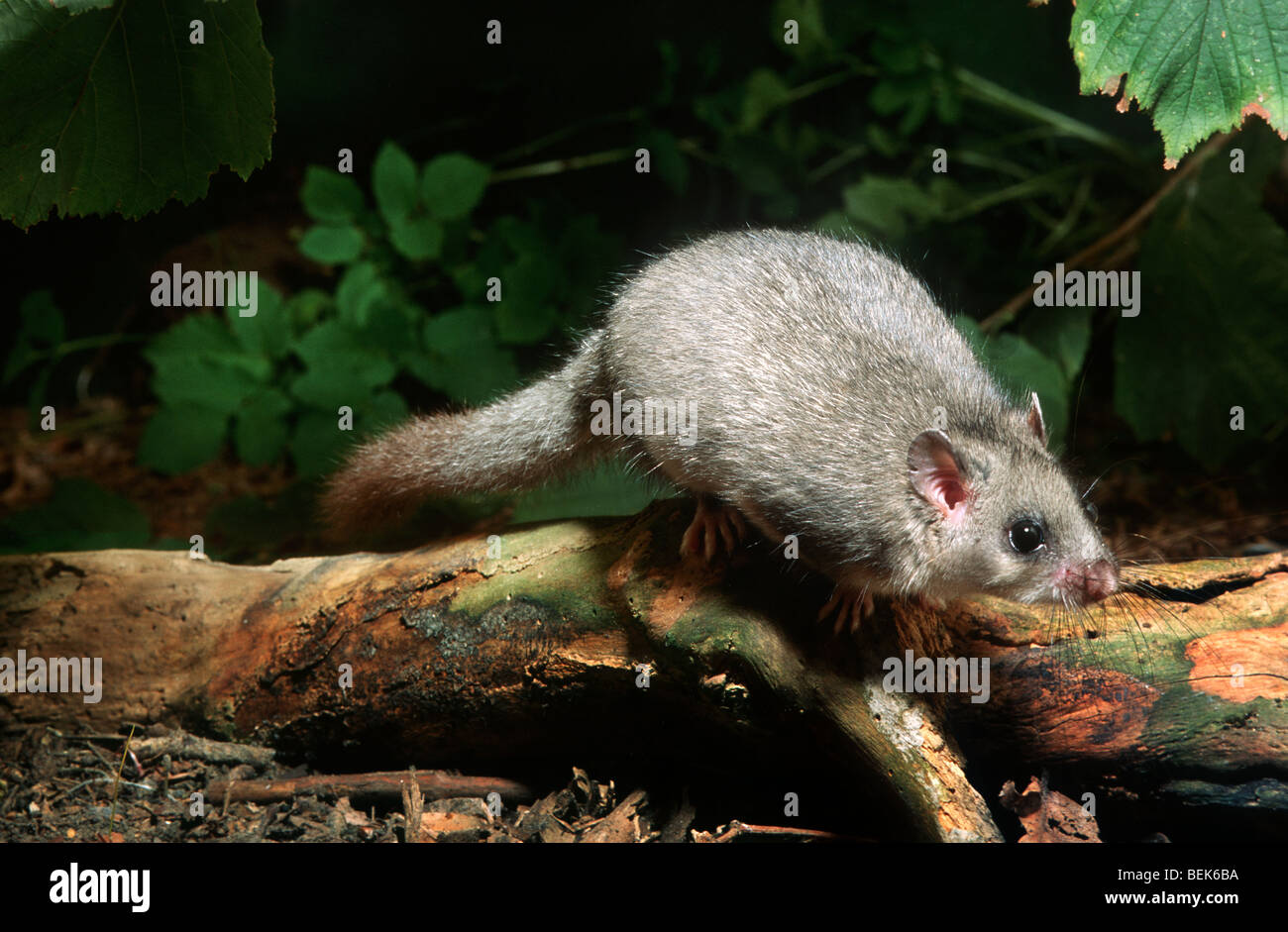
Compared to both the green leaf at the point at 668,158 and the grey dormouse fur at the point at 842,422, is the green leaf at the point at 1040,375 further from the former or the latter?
the green leaf at the point at 668,158

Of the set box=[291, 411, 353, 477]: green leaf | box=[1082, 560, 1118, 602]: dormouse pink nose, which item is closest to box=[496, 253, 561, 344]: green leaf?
box=[291, 411, 353, 477]: green leaf

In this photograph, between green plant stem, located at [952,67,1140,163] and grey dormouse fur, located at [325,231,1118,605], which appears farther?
green plant stem, located at [952,67,1140,163]

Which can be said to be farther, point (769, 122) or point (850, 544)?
point (769, 122)

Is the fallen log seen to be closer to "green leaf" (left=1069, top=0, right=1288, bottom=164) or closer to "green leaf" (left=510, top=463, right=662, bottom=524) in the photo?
"green leaf" (left=510, top=463, right=662, bottom=524)

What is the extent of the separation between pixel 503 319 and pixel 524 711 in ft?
6.63

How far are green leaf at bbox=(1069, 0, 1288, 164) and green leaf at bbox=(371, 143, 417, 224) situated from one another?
2.83m

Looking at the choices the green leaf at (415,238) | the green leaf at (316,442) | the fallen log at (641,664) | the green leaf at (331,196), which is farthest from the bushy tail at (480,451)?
the green leaf at (331,196)

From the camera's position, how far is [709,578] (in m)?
2.67

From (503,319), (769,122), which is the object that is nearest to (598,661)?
(503,319)

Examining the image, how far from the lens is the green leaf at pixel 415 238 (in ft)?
14.4

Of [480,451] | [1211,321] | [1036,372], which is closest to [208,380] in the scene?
[480,451]

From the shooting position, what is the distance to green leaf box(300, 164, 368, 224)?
4418 millimetres

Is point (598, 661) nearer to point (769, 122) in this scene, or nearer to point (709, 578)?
point (709, 578)

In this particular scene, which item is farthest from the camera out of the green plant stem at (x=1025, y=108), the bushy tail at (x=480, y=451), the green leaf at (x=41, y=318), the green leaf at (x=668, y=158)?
the green plant stem at (x=1025, y=108)
